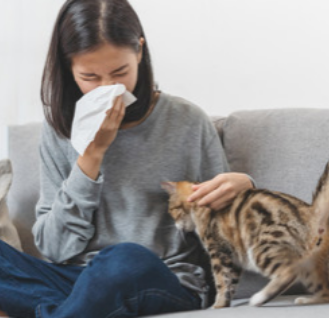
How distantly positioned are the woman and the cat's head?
25 mm

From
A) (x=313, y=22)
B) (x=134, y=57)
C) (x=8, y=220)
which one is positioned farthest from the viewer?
(x=313, y=22)

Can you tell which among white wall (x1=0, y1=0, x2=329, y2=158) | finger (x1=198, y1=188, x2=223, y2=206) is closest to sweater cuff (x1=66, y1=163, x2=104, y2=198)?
finger (x1=198, y1=188, x2=223, y2=206)

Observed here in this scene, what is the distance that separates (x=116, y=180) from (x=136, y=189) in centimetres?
6

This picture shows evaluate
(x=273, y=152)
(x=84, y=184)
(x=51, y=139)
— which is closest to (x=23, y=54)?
(x=51, y=139)

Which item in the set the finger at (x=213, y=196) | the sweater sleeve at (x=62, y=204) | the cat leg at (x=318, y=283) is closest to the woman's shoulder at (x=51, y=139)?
the sweater sleeve at (x=62, y=204)

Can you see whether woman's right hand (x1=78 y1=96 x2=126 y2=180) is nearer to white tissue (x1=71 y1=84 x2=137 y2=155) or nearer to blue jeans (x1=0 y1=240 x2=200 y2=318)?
white tissue (x1=71 y1=84 x2=137 y2=155)

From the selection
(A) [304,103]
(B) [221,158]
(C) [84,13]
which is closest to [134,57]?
(C) [84,13]

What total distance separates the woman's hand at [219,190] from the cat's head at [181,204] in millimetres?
48

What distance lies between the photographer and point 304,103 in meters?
1.76

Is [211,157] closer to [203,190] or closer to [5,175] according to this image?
[203,190]

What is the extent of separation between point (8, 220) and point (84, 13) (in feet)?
2.08

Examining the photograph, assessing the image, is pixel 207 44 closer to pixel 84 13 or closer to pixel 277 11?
pixel 277 11

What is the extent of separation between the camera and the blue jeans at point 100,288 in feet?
3.42

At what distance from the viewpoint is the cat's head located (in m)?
1.34
